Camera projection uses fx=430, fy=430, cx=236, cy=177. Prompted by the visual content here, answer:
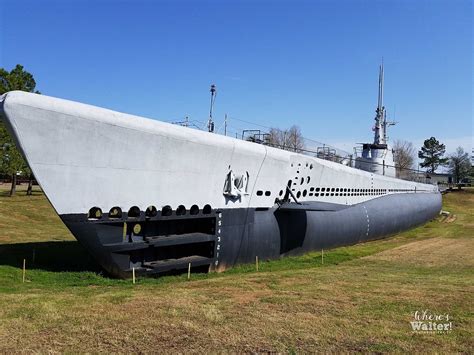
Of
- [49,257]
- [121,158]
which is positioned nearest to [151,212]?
[121,158]

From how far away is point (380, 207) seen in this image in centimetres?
2259

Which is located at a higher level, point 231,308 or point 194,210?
point 194,210

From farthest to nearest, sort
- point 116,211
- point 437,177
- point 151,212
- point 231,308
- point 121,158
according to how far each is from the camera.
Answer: point 437,177
point 151,212
point 116,211
point 121,158
point 231,308

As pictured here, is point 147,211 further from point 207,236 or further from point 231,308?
point 231,308

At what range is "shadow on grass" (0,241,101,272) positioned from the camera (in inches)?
461

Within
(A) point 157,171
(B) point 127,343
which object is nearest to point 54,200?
(A) point 157,171

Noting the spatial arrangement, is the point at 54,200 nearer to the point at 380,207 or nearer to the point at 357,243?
the point at 357,243

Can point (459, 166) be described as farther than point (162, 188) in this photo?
Yes

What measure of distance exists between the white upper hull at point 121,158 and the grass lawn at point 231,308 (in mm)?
2084

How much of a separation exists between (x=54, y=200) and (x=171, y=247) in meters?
3.47

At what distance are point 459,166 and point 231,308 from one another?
8997cm

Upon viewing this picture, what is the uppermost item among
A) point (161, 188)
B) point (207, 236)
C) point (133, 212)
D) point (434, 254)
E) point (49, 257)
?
point (161, 188)

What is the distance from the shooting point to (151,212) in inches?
419

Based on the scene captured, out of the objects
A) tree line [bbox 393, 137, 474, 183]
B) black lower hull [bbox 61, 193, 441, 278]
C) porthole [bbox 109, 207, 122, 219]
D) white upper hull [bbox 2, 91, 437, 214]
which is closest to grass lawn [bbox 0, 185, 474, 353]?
black lower hull [bbox 61, 193, 441, 278]
